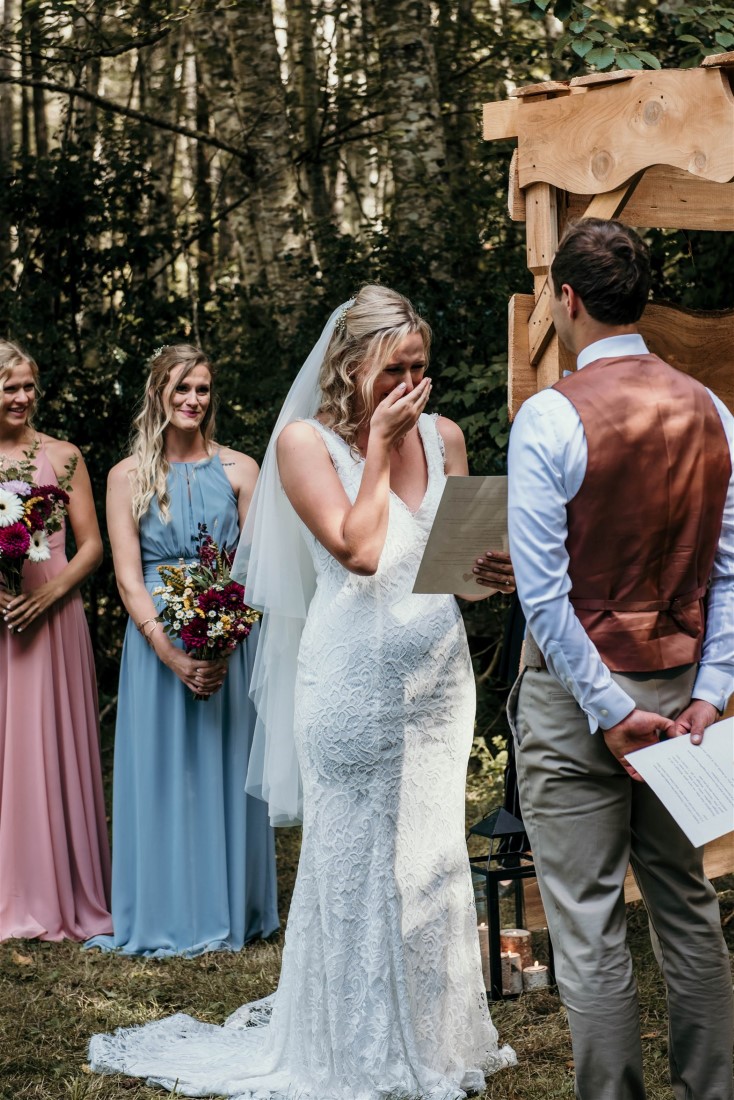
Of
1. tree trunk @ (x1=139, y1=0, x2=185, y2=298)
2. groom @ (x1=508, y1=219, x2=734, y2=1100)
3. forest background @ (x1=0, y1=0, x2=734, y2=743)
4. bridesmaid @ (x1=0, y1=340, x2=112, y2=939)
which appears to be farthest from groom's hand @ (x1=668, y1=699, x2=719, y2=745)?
tree trunk @ (x1=139, y1=0, x2=185, y2=298)

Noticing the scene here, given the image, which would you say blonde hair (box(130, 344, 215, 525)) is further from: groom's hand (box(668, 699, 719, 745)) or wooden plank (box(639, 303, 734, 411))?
groom's hand (box(668, 699, 719, 745))

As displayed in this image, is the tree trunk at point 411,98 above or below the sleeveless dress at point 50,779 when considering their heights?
above

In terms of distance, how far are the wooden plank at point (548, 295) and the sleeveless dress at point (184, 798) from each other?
1637mm

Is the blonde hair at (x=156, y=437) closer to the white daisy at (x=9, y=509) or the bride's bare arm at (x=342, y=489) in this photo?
the white daisy at (x=9, y=509)

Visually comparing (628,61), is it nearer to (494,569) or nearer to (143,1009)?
(494,569)

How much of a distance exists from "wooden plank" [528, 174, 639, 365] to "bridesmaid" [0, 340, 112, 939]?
7.67 feet

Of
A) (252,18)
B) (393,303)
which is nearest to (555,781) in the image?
(393,303)

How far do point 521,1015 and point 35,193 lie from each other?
246 inches

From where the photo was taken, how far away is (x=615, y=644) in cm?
266

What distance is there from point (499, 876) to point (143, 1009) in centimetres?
131

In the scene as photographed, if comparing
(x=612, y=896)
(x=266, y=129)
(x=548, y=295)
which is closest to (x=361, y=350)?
(x=548, y=295)

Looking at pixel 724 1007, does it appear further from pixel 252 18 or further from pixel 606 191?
pixel 252 18

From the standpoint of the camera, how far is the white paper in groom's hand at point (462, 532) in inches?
124

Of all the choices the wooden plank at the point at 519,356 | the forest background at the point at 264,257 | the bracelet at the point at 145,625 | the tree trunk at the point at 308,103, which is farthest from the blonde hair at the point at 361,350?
the tree trunk at the point at 308,103
